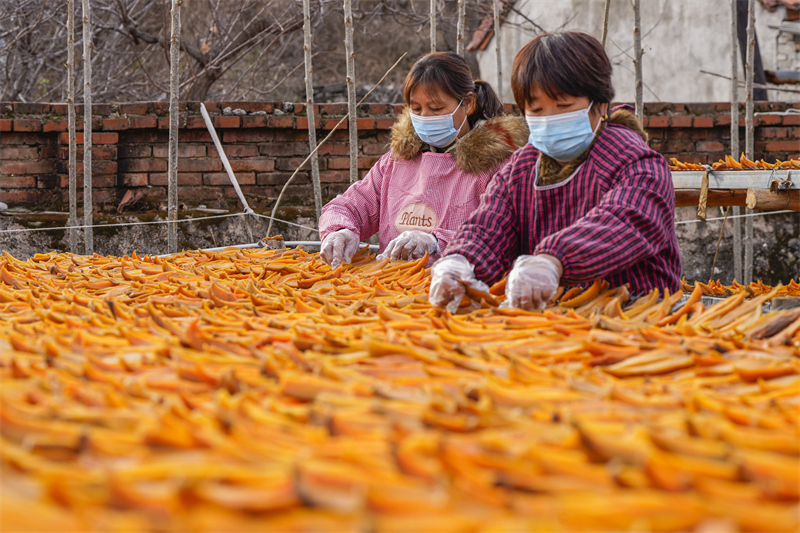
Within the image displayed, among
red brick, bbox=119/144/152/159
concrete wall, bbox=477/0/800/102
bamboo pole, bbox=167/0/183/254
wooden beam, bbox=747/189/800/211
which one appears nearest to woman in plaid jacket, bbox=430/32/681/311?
wooden beam, bbox=747/189/800/211

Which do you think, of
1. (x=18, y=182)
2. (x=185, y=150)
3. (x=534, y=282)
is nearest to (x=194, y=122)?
(x=185, y=150)

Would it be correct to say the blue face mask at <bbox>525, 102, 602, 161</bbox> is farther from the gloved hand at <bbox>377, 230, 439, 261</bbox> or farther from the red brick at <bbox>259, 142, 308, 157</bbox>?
the red brick at <bbox>259, 142, 308, 157</bbox>

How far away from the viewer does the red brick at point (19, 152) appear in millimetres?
4625

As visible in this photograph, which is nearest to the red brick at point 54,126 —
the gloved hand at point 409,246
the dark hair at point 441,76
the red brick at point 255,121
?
the red brick at point 255,121

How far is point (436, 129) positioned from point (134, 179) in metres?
2.87

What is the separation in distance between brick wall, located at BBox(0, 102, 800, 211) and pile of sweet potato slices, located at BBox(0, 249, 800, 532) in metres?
3.34

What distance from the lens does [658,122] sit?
514cm

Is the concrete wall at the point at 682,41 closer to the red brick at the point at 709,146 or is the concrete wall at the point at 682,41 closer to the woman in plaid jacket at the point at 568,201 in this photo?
the red brick at the point at 709,146

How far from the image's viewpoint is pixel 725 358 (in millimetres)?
1138

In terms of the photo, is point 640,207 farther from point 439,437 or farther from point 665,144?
point 665,144

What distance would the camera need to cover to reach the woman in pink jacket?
2.40 m

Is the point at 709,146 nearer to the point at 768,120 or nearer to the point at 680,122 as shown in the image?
the point at 680,122

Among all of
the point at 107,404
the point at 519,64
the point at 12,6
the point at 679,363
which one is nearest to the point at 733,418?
the point at 679,363

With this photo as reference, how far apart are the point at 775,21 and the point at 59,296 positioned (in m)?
8.71
